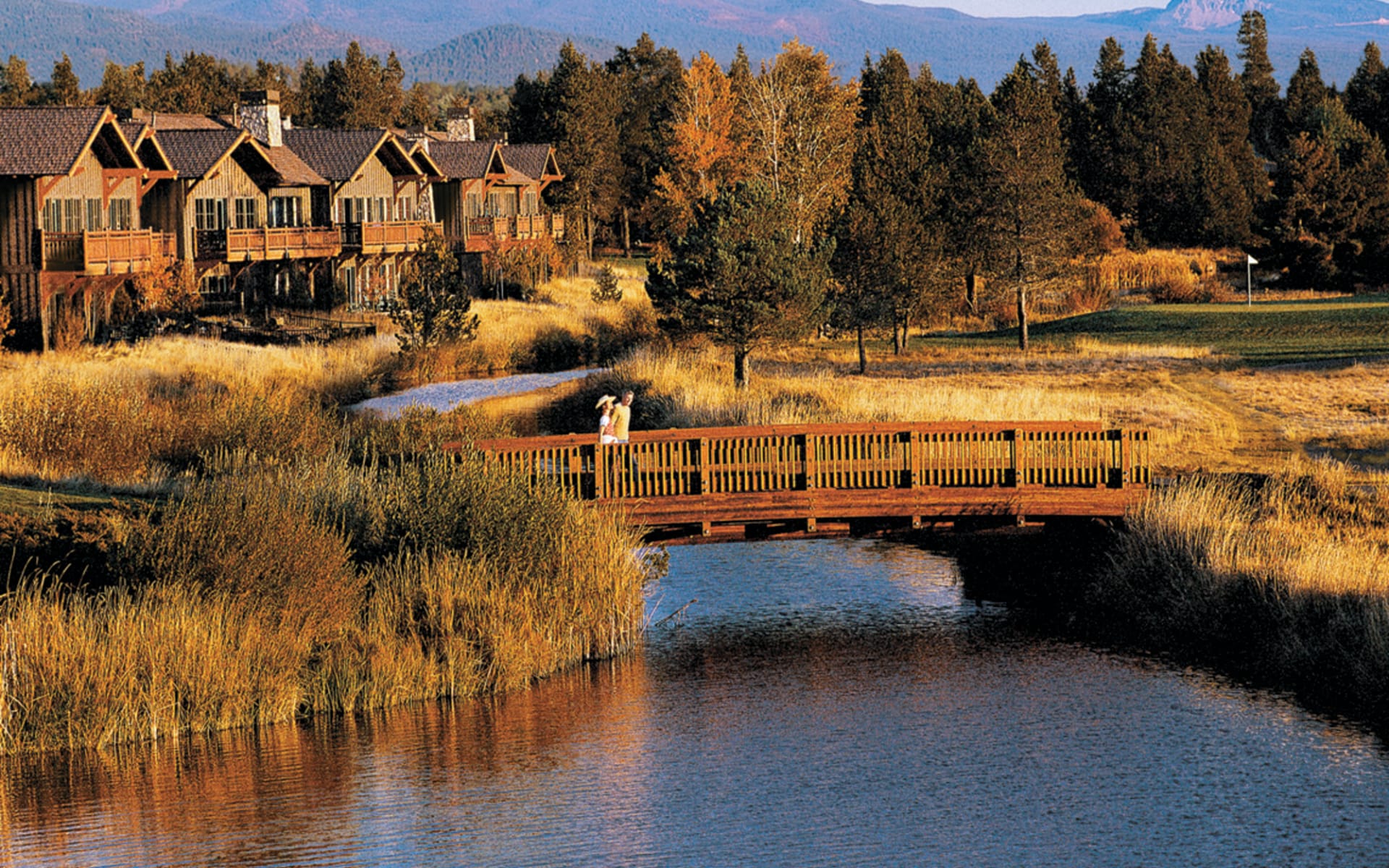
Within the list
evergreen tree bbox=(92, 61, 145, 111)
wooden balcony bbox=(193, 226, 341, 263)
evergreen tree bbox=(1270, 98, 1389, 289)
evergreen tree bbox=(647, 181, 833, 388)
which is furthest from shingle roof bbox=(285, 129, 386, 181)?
evergreen tree bbox=(1270, 98, 1389, 289)

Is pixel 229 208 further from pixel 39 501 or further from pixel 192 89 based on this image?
pixel 192 89

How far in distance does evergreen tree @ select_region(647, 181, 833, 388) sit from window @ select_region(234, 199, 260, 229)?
24.9 meters

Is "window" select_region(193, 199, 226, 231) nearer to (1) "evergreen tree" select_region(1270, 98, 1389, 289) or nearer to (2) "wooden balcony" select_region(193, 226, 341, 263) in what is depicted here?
(2) "wooden balcony" select_region(193, 226, 341, 263)

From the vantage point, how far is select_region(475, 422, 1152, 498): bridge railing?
26.5m

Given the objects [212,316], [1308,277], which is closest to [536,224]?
[212,316]

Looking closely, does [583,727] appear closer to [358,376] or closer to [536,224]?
[358,376]

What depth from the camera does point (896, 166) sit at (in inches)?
1826

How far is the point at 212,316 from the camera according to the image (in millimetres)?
57500

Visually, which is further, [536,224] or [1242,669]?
[536,224]

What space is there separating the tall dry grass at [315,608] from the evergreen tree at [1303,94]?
309 ft

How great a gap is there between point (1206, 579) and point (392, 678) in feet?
38.3

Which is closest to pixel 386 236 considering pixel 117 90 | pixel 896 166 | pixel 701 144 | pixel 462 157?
pixel 462 157

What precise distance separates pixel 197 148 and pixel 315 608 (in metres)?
42.1

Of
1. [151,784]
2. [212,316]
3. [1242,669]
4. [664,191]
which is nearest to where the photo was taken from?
[151,784]
